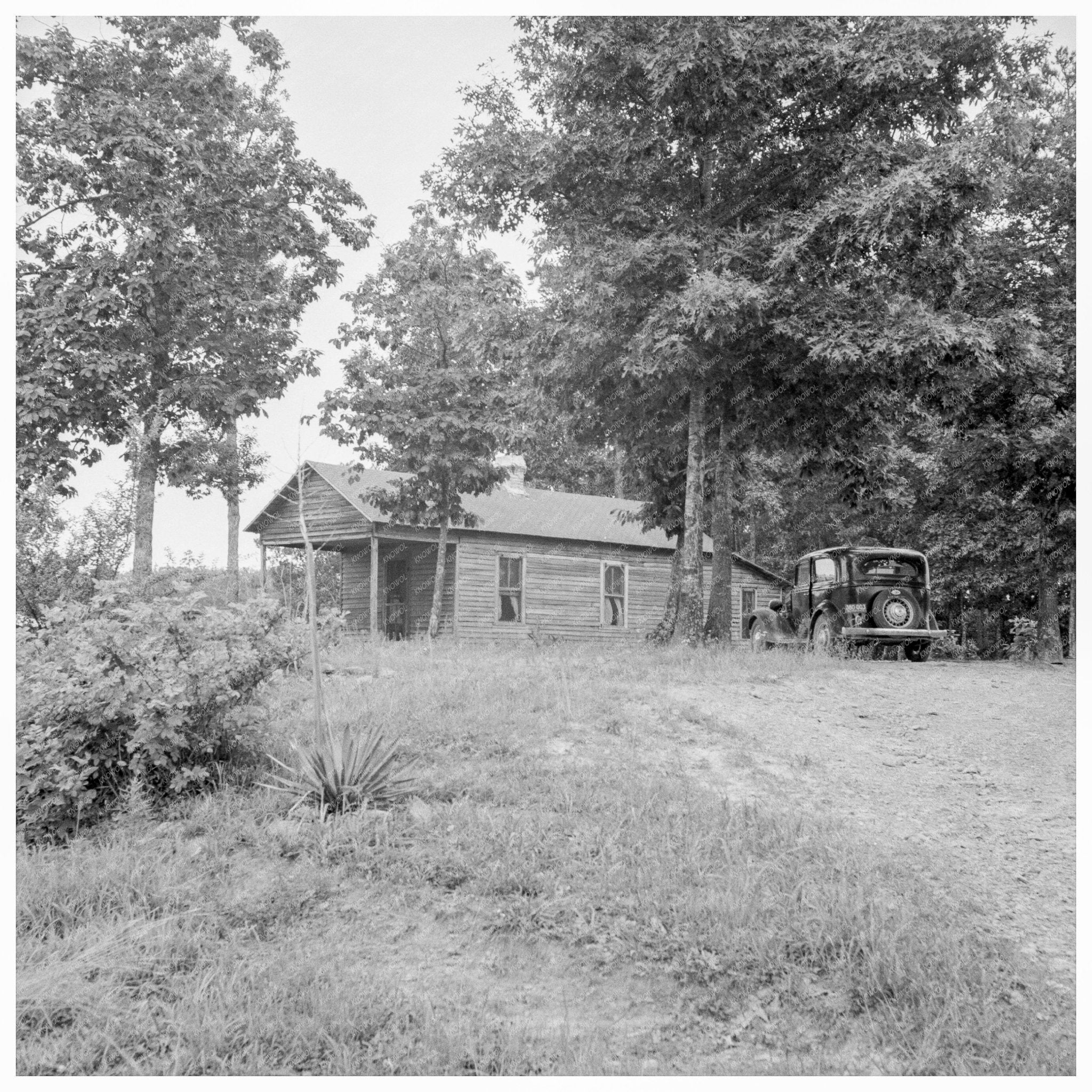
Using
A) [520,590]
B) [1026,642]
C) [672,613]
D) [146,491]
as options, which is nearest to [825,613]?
[672,613]

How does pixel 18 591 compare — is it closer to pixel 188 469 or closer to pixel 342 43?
pixel 342 43

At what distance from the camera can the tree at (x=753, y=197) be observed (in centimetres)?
1312

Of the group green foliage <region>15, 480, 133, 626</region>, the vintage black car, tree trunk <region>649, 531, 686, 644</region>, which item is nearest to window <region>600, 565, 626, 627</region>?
tree trunk <region>649, 531, 686, 644</region>

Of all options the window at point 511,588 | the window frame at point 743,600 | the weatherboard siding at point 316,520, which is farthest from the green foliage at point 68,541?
the window frame at point 743,600

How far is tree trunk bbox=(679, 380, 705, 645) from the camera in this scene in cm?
1518

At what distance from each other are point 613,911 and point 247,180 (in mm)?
18348

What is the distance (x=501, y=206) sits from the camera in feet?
51.9

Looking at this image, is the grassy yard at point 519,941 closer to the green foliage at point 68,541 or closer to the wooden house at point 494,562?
the green foliage at point 68,541

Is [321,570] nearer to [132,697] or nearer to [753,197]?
[753,197]

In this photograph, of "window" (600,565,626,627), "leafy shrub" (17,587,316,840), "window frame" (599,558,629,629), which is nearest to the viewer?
"leafy shrub" (17,587,316,840)

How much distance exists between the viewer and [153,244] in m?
16.1

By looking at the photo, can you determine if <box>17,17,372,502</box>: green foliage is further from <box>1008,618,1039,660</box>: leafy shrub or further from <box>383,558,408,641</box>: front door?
<box>1008,618,1039,660</box>: leafy shrub

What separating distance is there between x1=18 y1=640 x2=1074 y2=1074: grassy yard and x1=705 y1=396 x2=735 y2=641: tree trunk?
378 inches

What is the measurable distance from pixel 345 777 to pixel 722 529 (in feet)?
39.9
